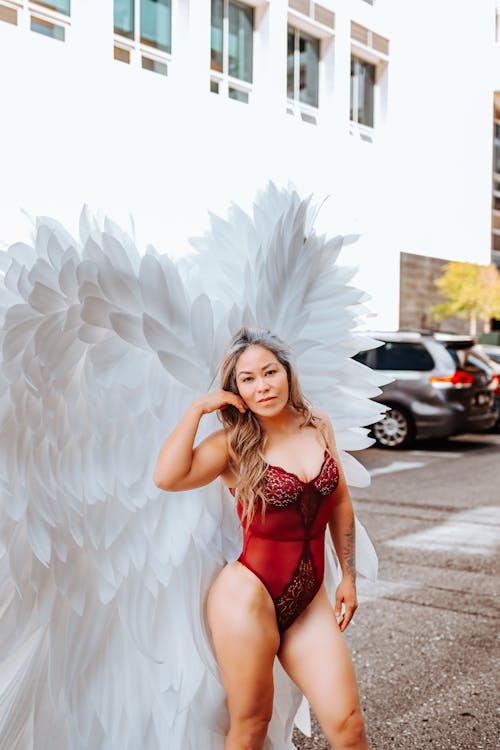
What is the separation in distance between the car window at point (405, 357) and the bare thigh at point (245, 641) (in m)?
10.8

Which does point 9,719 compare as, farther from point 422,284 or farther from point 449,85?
point 422,284

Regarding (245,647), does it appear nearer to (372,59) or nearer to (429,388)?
(429,388)

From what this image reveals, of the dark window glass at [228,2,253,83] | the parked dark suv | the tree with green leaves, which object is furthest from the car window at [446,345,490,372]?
the tree with green leaves

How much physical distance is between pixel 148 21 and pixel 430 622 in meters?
10.0

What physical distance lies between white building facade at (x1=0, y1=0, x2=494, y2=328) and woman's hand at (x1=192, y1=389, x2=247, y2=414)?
613mm

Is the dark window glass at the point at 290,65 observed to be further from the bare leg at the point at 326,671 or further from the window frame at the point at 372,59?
the bare leg at the point at 326,671

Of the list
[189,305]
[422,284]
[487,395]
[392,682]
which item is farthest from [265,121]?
[422,284]

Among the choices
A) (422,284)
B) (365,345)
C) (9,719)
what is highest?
(422,284)

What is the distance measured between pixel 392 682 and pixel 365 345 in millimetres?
2105

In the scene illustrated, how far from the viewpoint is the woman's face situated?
2455 mm

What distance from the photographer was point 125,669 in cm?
261

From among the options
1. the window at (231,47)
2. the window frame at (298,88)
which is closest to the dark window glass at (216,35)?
the window at (231,47)

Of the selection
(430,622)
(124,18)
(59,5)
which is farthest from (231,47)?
(430,622)

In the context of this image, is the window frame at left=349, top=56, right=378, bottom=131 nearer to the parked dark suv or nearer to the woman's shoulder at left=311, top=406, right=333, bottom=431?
the parked dark suv
